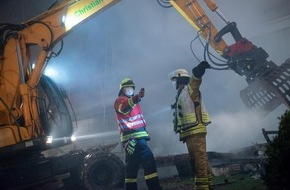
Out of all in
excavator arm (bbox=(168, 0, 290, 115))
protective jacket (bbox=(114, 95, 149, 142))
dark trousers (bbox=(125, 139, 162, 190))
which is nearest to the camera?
dark trousers (bbox=(125, 139, 162, 190))

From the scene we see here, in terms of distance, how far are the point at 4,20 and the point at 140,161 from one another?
15196 millimetres

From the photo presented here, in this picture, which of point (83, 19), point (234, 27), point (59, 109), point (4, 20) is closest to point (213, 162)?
point (234, 27)

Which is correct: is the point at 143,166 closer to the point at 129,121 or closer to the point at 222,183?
the point at 129,121

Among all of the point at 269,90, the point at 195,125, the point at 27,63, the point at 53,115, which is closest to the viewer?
the point at 195,125

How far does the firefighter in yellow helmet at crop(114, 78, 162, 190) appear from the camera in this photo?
500 centimetres

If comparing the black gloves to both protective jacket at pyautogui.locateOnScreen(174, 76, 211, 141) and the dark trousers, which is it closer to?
protective jacket at pyautogui.locateOnScreen(174, 76, 211, 141)

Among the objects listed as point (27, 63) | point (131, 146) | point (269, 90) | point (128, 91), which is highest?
point (27, 63)

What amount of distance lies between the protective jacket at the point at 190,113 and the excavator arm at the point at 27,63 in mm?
2715

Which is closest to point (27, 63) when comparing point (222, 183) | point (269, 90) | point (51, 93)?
point (51, 93)

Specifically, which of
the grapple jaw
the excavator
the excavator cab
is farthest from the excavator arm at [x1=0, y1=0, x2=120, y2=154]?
the grapple jaw

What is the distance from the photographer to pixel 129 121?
5.38 m

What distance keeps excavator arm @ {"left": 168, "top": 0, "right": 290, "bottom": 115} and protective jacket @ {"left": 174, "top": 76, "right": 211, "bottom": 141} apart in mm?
2104

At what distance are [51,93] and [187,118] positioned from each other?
11.5 feet

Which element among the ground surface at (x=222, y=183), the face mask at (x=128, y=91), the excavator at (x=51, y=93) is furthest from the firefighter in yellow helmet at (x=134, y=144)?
the excavator at (x=51, y=93)
